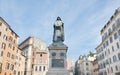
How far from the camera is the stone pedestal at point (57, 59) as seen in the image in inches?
765

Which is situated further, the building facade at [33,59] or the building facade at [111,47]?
the building facade at [33,59]

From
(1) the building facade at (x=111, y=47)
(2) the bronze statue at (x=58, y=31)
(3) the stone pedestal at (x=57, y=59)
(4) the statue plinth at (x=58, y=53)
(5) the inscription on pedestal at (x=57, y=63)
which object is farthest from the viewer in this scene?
(1) the building facade at (x=111, y=47)

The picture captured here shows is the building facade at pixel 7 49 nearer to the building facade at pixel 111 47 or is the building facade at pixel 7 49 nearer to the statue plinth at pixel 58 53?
the statue plinth at pixel 58 53

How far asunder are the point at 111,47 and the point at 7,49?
3400cm

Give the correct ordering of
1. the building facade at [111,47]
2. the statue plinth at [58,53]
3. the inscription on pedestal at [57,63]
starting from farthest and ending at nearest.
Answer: the building facade at [111,47] < the inscription on pedestal at [57,63] < the statue plinth at [58,53]

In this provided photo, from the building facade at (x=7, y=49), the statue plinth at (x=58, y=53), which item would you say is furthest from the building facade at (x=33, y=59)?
the statue plinth at (x=58, y=53)

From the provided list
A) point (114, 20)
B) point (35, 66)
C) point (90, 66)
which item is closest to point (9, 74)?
point (35, 66)

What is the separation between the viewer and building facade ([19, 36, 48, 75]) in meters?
65.4

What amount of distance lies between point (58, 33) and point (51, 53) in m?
3.79

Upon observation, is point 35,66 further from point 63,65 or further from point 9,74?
point 63,65

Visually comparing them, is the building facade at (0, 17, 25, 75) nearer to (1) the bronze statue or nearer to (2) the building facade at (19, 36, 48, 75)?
(2) the building facade at (19, 36, 48, 75)

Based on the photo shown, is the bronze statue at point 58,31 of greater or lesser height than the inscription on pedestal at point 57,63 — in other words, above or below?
above

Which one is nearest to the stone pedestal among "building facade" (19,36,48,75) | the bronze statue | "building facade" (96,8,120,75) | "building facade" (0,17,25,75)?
the bronze statue

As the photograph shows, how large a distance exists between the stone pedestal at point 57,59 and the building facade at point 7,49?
27.0m
